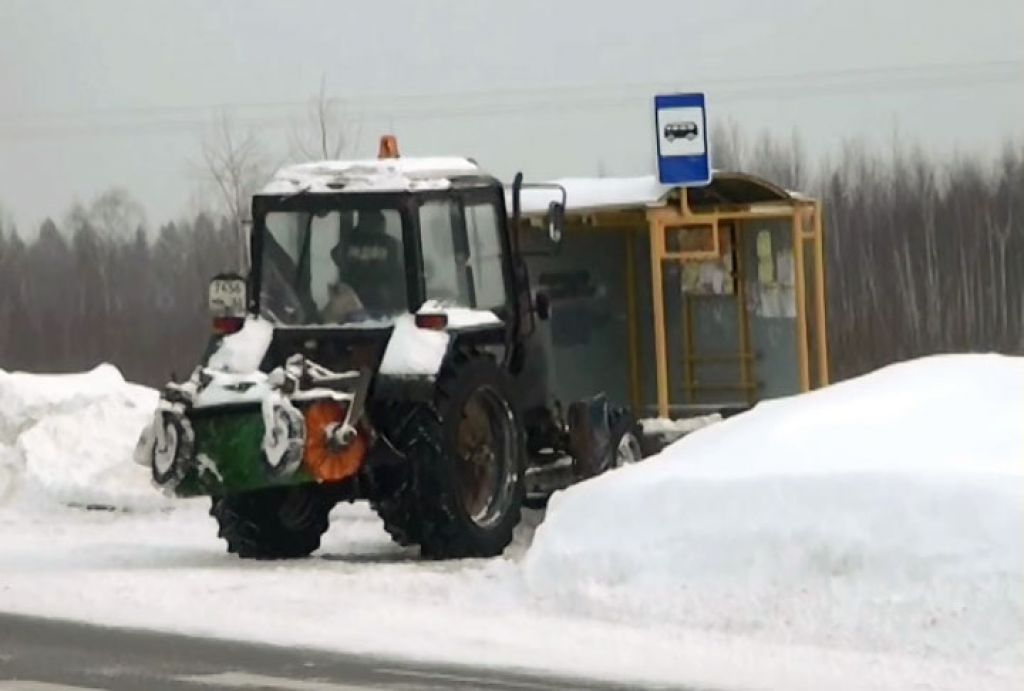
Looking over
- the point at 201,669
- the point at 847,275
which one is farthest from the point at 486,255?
the point at 847,275

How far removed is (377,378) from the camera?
13.8 m

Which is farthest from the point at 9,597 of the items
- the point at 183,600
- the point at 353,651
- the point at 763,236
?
the point at 763,236

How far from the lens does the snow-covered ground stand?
994 centimetres

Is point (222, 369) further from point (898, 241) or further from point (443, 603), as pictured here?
point (898, 241)

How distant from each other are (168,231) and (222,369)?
2752 centimetres

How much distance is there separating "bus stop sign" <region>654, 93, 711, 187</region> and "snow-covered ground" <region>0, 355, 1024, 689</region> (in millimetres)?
3204

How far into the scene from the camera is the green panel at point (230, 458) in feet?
43.5

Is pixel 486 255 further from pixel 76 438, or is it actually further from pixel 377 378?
pixel 76 438

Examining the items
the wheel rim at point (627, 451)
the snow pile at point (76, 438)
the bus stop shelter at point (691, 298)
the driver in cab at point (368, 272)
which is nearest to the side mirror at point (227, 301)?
the driver in cab at point (368, 272)

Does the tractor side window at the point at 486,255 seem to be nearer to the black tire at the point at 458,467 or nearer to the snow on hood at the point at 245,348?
the black tire at the point at 458,467

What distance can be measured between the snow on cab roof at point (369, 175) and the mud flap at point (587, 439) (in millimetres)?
1927

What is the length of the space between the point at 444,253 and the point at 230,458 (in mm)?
2268

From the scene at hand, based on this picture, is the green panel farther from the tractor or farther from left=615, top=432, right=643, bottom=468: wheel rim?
left=615, top=432, right=643, bottom=468: wheel rim

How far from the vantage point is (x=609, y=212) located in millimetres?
17984
